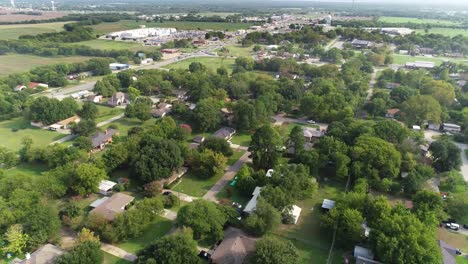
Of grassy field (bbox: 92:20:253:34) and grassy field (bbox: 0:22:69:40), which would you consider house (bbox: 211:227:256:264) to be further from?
grassy field (bbox: 92:20:253:34)

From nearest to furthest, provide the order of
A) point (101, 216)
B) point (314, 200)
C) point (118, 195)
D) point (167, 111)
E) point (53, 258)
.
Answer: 1. point (53, 258)
2. point (101, 216)
3. point (118, 195)
4. point (314, 200)
5. point (167, 111)

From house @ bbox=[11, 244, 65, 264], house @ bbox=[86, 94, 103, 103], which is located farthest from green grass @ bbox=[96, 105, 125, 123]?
house @ bbox=[11, 244, 65, 264]

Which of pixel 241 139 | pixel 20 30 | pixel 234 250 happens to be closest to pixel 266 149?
pixel 241 139

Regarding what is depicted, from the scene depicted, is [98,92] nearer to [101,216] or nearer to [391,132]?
[101,216]

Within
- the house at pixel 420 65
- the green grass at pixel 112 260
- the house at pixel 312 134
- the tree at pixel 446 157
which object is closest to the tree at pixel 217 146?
the house at pixel 312 134

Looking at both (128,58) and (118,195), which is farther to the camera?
(128,58)

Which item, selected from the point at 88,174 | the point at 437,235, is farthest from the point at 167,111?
the point at 437,235

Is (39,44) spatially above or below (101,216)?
above
